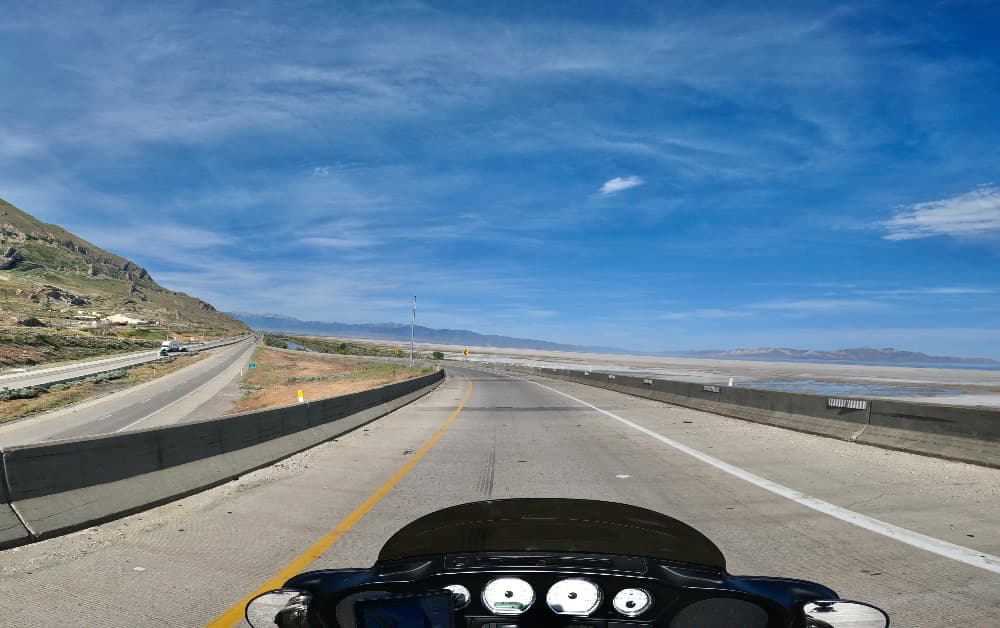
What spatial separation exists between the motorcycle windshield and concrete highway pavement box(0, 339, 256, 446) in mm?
24901

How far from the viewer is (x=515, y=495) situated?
8.85m

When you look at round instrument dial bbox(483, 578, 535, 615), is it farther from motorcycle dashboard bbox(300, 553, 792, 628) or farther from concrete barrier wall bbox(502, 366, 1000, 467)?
concrete barrier wall bbox(502, 366, 1000, 467)

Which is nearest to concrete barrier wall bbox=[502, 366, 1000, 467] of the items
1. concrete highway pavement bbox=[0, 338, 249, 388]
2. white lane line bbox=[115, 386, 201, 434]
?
white lane line bbox=[115, 386, 201, 434]

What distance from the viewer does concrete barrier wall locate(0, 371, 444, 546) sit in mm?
6273

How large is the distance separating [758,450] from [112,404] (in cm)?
4436

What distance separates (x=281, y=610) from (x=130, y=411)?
4477cm

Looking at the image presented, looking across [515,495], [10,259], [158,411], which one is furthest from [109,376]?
[10,259]

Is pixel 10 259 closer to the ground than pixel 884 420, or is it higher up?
higher up

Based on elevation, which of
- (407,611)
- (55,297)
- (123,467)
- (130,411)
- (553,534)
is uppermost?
(55,297)

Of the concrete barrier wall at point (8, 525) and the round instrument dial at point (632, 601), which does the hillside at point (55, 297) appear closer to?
the concrete barrier wall at point (8, 525)

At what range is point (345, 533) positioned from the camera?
7000 mm

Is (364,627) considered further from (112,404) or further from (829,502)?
(112,404)

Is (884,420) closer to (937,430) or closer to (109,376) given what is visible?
(937,430)

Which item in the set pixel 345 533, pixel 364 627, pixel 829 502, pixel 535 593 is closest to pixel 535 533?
pixel 535 593
